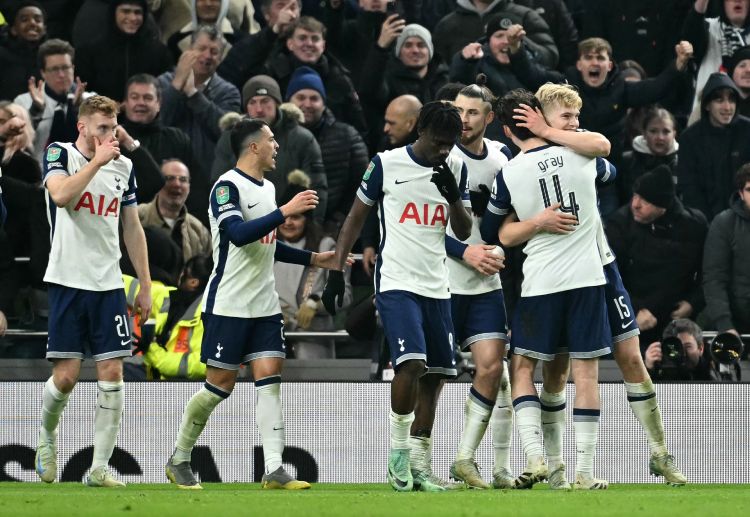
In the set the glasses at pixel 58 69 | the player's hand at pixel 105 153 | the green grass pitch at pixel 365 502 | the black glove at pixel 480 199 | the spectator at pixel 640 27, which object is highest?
the spectator at pixel 640 27

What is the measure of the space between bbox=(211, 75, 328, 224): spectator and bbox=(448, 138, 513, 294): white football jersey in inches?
170

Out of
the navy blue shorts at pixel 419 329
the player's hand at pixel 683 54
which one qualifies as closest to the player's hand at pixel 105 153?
the navy blue shorts at pixel 419 329

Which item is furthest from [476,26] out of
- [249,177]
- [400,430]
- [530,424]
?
[400,430]

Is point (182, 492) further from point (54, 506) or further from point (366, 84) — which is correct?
point (366, 84)

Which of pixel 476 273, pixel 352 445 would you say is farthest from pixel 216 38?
pixel 476 273

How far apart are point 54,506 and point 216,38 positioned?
26.7 feet

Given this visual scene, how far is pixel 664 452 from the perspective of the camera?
9.72 metres

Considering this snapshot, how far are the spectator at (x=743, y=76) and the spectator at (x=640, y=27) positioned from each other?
0.55m

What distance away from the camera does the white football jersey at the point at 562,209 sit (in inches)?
359

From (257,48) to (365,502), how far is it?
8.24 m

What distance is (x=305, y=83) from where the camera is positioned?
1469 cm

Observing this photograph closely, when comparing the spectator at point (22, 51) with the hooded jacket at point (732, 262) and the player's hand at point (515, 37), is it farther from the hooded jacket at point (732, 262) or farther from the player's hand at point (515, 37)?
the hooded jacket at point (732, 262)

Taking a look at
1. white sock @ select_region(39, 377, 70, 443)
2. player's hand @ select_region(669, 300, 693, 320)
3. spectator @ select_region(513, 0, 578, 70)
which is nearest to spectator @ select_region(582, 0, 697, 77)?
spectator @ select_region(513, 0, 578, 70)

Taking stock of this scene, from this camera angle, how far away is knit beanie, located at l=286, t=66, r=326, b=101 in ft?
48.2
